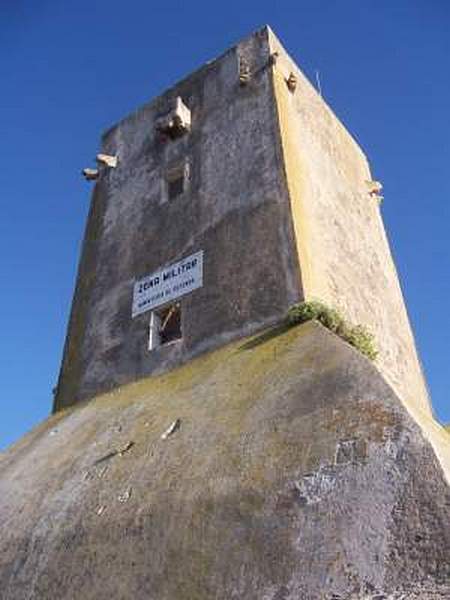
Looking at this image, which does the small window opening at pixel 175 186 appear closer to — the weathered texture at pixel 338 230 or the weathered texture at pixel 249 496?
the weathered texture at pixel 338 230

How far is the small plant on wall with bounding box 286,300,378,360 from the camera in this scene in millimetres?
8227

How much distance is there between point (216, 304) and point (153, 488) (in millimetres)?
3707

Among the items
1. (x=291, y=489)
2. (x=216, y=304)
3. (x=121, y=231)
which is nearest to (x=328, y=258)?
(x=216, y=304)

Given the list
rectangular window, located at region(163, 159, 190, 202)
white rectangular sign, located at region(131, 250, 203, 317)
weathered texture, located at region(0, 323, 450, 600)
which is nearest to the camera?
weathered texture, located at region(0, 323, 450, 600)

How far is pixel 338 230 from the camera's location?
11.4m

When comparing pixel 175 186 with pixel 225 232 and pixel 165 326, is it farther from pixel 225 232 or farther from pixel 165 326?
pixel 165 326

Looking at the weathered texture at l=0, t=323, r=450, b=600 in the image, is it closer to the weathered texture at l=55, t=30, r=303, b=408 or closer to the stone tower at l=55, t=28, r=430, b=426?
the weathered texture at l=55, t=30, r=303, b=408

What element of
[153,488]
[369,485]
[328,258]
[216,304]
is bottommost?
[369,485]

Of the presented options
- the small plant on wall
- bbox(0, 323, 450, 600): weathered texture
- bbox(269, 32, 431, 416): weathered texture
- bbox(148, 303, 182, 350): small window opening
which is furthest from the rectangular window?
the small plant on wall

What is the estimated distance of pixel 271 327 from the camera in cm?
878

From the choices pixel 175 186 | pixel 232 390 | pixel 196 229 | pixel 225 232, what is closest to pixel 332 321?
pixel 232 390

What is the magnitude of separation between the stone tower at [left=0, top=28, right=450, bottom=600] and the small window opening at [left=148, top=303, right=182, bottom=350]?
1.4 inches

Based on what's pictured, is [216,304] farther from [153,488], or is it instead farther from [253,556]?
[253,556]

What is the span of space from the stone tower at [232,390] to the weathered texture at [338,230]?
6 cm
